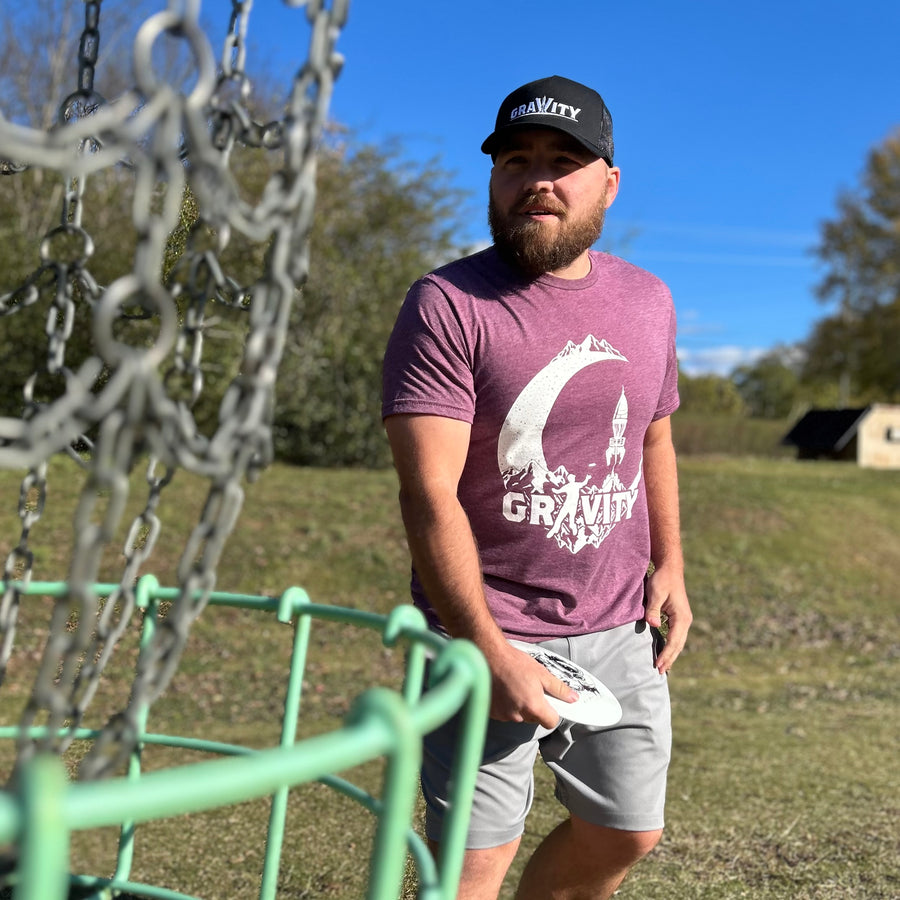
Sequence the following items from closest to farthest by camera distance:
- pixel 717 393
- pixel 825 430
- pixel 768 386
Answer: pixel 825 430 → pixel 717 393 → pixel 768 386

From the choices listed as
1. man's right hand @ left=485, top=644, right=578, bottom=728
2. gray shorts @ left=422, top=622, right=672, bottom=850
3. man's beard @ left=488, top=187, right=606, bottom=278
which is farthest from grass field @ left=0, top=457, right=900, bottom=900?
man's beard @ left=488, top=187, right=606, bottom=278

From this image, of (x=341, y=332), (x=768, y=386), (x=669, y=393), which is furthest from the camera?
(x=768, y=386)

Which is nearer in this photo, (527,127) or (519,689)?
(519,689)

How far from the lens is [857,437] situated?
23312 millimetres

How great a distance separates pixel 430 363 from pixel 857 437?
899 inches

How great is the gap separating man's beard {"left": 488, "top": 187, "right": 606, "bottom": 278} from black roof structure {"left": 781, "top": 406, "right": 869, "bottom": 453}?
74.9 feet

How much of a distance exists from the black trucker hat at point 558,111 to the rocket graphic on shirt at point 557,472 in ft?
1.39

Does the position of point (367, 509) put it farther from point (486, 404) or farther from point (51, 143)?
point (51, 143)

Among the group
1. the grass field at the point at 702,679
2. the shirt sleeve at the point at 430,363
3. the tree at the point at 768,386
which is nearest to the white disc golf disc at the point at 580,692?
the shirt sleeve at the point at 430,363

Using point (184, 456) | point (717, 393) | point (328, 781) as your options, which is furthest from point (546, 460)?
point (717, 393)

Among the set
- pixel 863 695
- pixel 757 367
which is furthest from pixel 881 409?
pixel 757 367

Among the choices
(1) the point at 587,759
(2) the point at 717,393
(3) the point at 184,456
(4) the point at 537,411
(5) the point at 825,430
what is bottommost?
(1) the point at 587,759

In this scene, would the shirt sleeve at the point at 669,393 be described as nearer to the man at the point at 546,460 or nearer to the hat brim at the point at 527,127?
the man at the point at 546,460

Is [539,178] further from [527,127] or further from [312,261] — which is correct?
[312,261]
